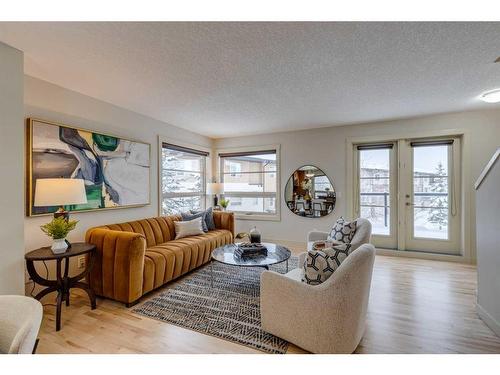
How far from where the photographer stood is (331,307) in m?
1.60

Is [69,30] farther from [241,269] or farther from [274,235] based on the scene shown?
[274,235]

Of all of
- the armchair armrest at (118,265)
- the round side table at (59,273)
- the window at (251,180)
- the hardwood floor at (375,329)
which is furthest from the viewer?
the window at (251,180)

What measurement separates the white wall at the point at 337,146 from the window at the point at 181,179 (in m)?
0.81

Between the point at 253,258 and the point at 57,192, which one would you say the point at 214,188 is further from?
the point at 57,192

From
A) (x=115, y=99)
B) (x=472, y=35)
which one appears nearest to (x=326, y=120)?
(x=472, y=35)

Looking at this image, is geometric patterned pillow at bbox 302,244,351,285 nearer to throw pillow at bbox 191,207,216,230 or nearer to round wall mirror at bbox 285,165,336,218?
throw pillow at bbox 191,207,216,230

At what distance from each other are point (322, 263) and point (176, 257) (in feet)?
6.37

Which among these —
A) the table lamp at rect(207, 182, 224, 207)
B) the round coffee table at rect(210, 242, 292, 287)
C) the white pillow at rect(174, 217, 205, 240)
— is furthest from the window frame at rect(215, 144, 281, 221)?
the round coffee table at rect(210, 242, 292, 287)

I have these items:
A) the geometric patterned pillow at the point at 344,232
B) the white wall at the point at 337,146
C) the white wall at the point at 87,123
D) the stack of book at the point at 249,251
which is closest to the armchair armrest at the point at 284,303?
the stack of book at the point at 249,251

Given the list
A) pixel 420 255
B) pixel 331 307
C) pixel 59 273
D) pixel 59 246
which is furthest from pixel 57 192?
pixel 420 255

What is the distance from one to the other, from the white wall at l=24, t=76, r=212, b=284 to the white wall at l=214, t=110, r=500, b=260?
2.01 m

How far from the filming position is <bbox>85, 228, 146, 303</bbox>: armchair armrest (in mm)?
2377

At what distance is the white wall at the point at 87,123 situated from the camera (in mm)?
2469

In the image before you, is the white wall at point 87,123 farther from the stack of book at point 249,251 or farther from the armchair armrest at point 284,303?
the armchair armrest at point 284,303
